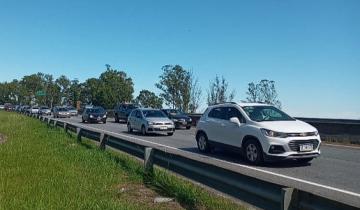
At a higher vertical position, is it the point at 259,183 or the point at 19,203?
the point at 259,183

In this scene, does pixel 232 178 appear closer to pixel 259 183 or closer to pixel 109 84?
pixel 259 183

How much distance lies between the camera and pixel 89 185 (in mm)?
9055

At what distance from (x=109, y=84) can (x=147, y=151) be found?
10035cm

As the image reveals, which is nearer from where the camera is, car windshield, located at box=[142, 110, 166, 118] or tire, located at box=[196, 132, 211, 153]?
tire, located at box=[196, 132, 211, 153]

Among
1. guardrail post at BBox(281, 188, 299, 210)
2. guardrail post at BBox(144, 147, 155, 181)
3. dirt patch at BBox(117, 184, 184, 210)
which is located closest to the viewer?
guardrail post at BBox(281, 188, 299, 210)

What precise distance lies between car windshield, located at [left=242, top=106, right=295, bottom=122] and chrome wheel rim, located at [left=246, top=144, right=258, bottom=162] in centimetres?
82

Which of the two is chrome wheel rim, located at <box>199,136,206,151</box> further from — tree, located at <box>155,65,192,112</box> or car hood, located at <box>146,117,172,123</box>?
tree, located at <box>155,65,192,112</box>

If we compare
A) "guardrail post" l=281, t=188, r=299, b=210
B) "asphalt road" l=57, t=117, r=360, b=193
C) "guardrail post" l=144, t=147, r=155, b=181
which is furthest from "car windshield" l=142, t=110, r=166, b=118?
"guardrail post" l=281, t=188, r=299, b=210

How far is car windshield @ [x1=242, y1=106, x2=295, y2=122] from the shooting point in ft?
49.2

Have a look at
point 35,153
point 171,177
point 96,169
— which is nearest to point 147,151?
point 171,177

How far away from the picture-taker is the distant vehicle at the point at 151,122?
28094 millimetres

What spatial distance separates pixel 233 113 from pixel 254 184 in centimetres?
974

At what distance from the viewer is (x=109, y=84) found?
109312 millimetres

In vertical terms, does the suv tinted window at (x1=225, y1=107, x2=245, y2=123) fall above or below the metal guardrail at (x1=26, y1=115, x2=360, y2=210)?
above
